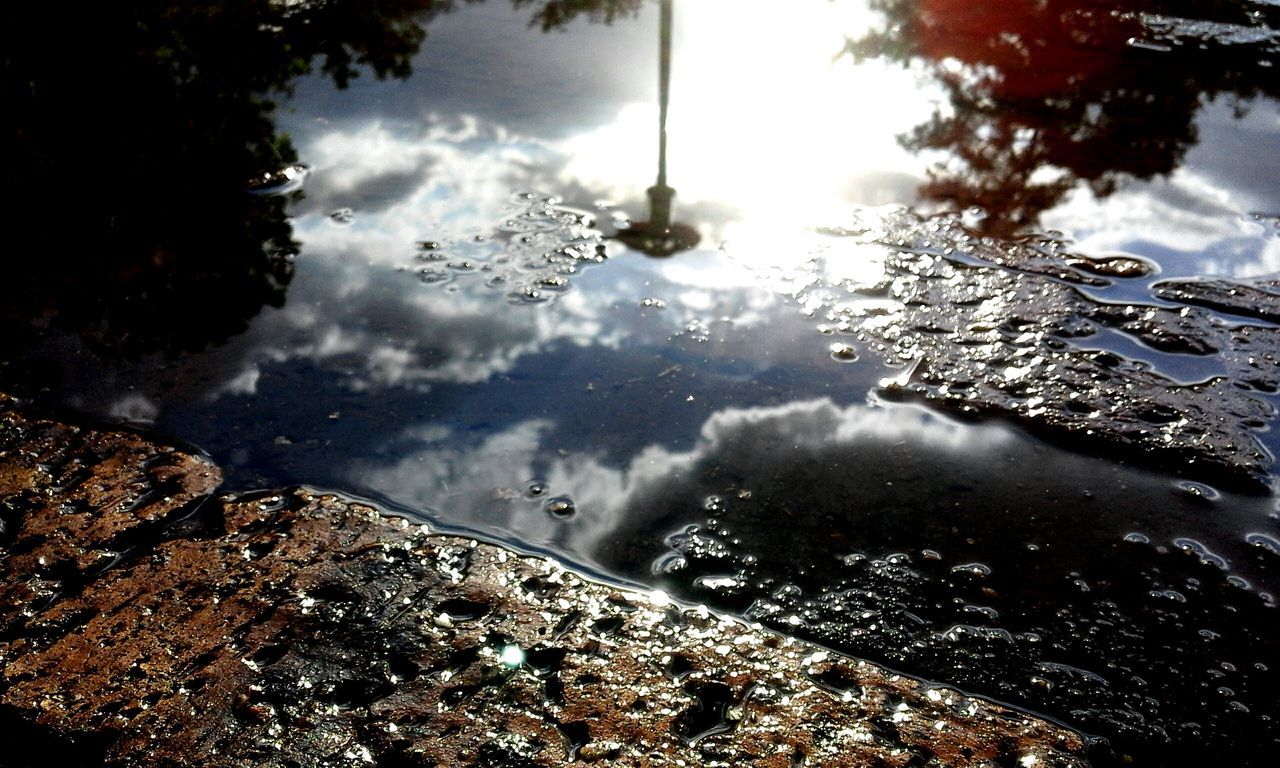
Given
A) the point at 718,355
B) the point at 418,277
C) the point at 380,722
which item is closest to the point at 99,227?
the point at 418,277

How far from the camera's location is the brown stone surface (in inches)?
70.3

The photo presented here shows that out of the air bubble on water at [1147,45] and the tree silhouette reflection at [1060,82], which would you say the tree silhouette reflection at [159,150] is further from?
the air bubble on water at [1147,45]

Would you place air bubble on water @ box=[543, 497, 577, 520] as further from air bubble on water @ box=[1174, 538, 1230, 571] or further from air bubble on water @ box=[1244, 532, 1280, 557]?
air bubble on water @ box=[1244, 532, 1280, 557]

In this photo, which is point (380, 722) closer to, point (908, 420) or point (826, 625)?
point (826, 625)

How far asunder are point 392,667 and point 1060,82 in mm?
5324

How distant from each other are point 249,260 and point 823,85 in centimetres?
369

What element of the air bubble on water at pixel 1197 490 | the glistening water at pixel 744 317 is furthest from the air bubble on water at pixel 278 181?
the air bubble on water at pixel 1197 490

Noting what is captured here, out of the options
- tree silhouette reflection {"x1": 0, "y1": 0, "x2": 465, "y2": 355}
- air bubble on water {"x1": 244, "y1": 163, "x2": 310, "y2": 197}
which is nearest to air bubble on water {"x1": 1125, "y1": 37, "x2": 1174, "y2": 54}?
tree silhouette reflection {"x1": 0, "y1": 0, "x2": 465, "y2": 355}

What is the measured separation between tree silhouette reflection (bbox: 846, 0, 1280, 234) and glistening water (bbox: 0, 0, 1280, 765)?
39mm

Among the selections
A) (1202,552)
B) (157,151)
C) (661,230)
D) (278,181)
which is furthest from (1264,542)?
(157,151)

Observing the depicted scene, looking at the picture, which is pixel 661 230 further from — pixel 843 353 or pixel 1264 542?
pixel 1264 542

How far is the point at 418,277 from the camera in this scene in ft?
11.8

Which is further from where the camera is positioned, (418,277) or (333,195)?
(333,195)

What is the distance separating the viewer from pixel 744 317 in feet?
11.0
